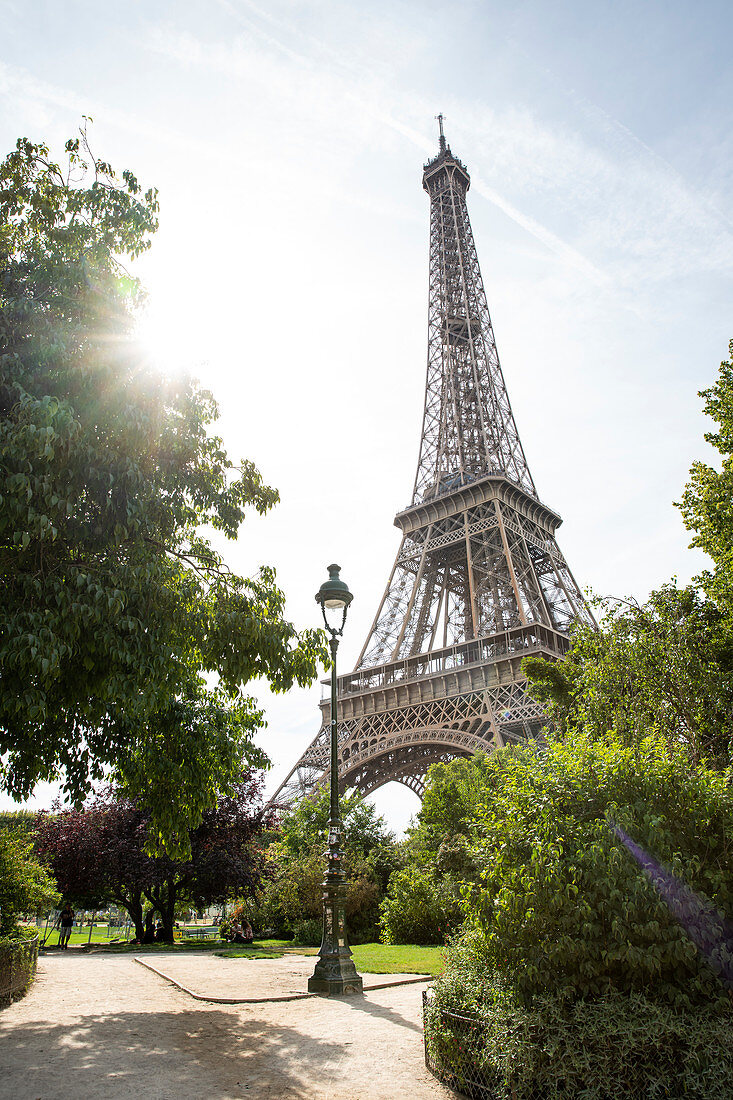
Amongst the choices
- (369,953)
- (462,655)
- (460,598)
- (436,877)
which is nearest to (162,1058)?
(369,953)

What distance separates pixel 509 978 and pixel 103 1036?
5.38 meters

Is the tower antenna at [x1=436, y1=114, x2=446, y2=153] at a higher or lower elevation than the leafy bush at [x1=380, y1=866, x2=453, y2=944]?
higher

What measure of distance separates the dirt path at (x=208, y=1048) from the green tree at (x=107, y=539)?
258 centimetres

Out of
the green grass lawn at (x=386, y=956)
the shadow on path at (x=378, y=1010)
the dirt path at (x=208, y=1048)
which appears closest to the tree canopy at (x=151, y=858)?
the green grass lawn at (x=386, y=956)

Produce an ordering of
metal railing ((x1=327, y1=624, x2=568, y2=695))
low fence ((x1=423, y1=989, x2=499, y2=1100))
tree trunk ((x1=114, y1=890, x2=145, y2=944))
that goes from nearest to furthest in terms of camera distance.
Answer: low fence ((x1=423, y1=989, x2=499, y2=1100)) < tree trunk ((x1=114, y1=890, x2=145, y2=944)) < metal railing ((x1=327, y1=624, x2=568, y2=695))

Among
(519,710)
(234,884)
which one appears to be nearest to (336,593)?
(234,884)

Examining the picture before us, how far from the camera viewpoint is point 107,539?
805cm

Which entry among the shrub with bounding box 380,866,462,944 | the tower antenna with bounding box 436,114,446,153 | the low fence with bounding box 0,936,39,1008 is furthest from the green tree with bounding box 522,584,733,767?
the tower antenna with bounding box 436,114,446,153

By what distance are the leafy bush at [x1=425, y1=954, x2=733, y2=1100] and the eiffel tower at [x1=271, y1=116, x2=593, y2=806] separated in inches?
975

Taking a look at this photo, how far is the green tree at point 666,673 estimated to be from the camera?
13.2 m

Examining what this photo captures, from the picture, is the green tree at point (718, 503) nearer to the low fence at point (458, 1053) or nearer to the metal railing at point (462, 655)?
the low fence at point (458, 1053)

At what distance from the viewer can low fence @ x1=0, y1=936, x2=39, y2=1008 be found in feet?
34.4

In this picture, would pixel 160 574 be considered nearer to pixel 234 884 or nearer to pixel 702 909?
pixel 702 909

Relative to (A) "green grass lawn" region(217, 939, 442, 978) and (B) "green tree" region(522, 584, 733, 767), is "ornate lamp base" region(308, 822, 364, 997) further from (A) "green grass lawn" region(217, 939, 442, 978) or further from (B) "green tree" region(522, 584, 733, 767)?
(B) "green tree" region(522, 584, 733, 767)
